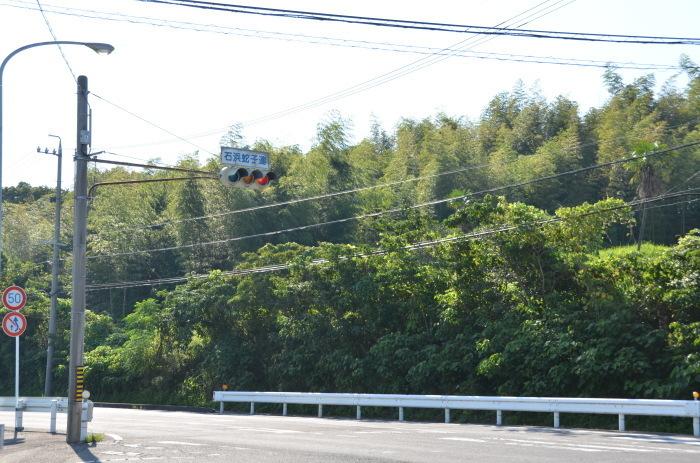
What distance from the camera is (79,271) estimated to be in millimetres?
18672

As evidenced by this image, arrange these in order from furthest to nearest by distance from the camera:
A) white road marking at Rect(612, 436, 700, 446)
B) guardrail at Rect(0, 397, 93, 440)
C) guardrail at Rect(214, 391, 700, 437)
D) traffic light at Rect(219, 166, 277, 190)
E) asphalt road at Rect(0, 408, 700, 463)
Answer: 1. guardrail at Rect(214, 391, 700, 437)
2. guardrail at Rect(0, 397, 93, 440)
3. traffic light at Rect(219, 166, 277, 190)
4. white road marking at Rect(612, 436, 700, 446)
5. asphalt road at Rect(0, 408, 700, 463)

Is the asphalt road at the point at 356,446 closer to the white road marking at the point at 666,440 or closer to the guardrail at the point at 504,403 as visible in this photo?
the white road marking at the point at 666,440

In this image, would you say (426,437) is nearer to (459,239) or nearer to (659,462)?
(659,462)

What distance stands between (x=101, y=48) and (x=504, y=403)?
1319 centimetres

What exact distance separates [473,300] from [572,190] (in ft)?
83.4

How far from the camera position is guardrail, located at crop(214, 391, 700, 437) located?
18562mm

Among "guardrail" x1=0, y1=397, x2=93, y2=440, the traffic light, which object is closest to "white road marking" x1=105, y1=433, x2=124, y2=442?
"guardrail" x1=0, y1=397, x2=93, y2=440

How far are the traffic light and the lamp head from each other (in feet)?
11.2

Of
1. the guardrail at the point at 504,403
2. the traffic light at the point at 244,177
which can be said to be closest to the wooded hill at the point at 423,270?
the guardrail at the point at 504,403

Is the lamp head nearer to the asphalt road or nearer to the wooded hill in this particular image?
the asphalt road

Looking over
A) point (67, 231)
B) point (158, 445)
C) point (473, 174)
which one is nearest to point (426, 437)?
point (158, 445)

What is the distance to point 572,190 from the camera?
52531mm

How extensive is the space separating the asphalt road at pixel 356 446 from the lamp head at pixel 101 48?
7.95m

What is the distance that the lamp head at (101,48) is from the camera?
17.5 m
